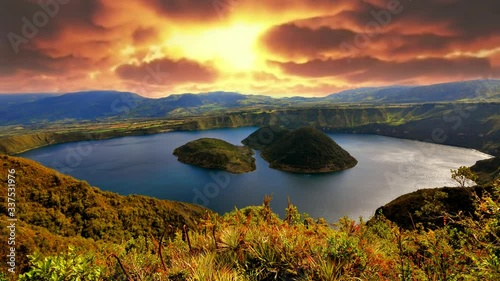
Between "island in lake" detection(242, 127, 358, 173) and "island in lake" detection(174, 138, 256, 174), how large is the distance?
1828 centimetres

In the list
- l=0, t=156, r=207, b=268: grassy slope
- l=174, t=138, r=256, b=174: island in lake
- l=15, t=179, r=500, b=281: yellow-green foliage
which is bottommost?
l=174, t=138, r=256, b=174: island in lake

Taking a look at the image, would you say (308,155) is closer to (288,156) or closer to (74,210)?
(288,156)

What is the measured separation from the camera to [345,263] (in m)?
7.80

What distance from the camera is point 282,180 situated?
129875 mm

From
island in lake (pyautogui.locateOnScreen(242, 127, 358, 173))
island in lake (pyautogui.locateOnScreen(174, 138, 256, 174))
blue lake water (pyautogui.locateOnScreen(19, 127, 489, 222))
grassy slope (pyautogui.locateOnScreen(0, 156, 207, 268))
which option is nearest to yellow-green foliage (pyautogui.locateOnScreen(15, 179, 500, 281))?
grassy slope (pyautogui.locateOnScreen(0, 156, 207, 268))

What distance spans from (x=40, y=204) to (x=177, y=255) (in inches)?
2143

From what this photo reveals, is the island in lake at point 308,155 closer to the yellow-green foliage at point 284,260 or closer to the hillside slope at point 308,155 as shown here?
the hillside slope at point 308,155

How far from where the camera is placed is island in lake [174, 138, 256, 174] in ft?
497

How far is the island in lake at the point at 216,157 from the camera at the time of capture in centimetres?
15150

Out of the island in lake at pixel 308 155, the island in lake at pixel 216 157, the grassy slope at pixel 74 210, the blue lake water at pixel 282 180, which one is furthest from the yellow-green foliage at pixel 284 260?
the island in lake at pixel 308 155

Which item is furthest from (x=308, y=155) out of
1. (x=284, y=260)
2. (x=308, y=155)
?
(x=284, y=260)

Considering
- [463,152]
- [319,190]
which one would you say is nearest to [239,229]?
[319,190]

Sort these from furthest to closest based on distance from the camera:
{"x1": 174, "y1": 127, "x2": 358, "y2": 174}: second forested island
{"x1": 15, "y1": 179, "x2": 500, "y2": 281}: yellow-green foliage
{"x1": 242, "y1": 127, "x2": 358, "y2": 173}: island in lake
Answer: {"x1": 174, "y1": 127, "x2": 358, "y2": 174}: second forested island, {"x1": 242, "y1": 127, "x2": 358, "y2": 173}: island in lake, {"x1": 15, "y1": 179, "x2": 500, "y2": 281}: yellow-green foliage

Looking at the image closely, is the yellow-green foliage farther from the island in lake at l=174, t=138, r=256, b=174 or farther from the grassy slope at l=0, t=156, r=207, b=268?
the island in lake at l=174, t=138, r=256, b=174
